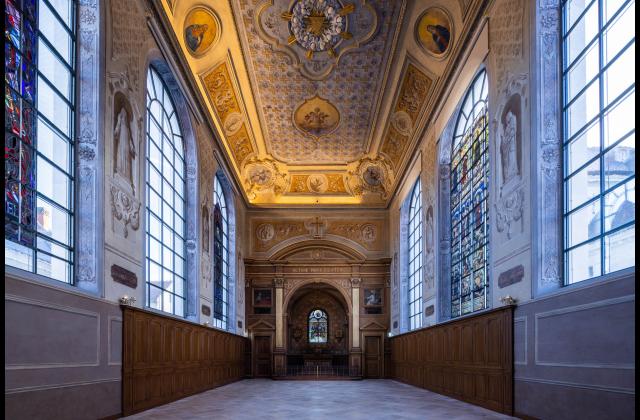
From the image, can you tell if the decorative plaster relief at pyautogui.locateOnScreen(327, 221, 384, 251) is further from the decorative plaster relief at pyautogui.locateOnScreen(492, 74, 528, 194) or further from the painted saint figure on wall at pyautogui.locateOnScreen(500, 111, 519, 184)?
the painted saint figure on wall at pyautogui.locateOnScreen(500, 111, 519, 184)

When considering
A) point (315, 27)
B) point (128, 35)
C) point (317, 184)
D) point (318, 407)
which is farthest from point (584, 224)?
point (317, 184)

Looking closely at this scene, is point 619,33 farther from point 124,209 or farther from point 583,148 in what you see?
point 124,209

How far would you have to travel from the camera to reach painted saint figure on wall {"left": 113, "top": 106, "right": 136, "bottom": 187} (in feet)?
37.3

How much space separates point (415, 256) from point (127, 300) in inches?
604

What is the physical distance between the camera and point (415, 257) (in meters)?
24.8

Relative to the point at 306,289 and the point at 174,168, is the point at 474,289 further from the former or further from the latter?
the point at 306,289

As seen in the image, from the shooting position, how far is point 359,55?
20.5 meters

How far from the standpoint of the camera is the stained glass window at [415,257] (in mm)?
23514

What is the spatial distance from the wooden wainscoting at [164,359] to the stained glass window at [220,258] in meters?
1.53

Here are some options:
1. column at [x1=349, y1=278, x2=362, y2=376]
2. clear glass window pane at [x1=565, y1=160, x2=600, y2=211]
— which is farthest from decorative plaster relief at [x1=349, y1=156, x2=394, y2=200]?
clear glass window pane at [x1=565, y1=160, x2=600, y2=211]

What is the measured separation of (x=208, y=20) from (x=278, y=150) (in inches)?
469

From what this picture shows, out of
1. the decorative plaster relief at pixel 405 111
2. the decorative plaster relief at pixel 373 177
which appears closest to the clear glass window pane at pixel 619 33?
the decorative plaster relief at pixel 405 111

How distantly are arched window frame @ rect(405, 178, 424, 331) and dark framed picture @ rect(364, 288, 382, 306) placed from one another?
397 cm

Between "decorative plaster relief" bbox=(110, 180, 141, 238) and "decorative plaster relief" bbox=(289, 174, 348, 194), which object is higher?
"decorative plaster relief" bbox=(289, 174, 348, 194)
